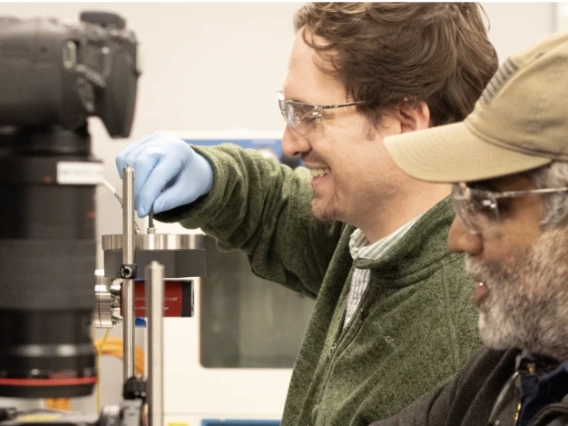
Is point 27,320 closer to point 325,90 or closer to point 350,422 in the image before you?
point 350,422

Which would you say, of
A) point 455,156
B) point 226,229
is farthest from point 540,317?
point 226,229

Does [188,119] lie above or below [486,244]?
below

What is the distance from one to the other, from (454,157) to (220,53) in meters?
2.17

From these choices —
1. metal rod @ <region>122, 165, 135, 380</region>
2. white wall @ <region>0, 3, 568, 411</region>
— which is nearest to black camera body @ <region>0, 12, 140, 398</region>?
metal rod @ <region>122, 165, 135, 380</region>

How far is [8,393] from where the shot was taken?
73 centimetres

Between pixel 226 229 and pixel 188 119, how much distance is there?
1505 millimetres

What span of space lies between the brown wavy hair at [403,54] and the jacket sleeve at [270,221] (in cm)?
32

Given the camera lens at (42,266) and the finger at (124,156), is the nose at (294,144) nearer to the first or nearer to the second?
the finger at (124,156)

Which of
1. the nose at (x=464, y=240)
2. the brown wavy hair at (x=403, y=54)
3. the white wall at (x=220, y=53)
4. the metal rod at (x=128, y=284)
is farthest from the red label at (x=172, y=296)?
the white wall at (x=220, y=53)

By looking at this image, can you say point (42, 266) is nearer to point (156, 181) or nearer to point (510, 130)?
point (510, 130)

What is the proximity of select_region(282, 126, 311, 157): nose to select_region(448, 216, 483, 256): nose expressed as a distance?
1.29ft

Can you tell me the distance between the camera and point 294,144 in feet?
4.85

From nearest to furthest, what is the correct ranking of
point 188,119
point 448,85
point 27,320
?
1. point 27,320
2. point 448,85
3. point 188,119

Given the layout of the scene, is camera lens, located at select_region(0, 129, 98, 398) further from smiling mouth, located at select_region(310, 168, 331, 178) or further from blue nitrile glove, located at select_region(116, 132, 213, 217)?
smiling mouth, located at select_region(310, 168, 331, 178)
